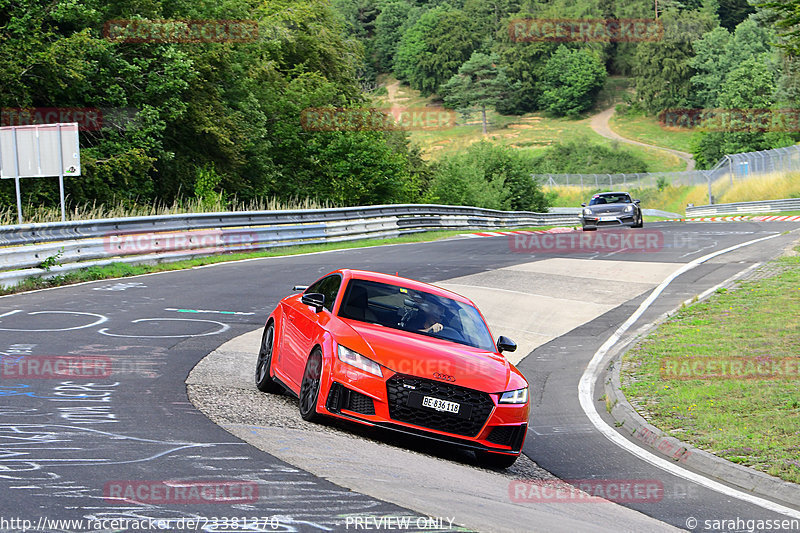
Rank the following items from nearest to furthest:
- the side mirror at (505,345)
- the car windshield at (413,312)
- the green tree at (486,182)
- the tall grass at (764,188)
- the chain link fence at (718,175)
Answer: the car windshield at (413,312)
the side mirror at (505,345)
the green tree at (486,182)
the tall grass at (764,188)
the chain link fence at (718,175)

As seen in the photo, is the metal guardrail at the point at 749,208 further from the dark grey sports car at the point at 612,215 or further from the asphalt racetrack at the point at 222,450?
the asphalt racetrack at the point at 222,450

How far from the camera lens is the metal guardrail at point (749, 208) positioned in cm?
5338

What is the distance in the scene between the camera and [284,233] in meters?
26.9

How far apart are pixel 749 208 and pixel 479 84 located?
10187 centimetres

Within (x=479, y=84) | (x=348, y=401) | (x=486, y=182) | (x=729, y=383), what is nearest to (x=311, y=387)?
(x=348, y=401)

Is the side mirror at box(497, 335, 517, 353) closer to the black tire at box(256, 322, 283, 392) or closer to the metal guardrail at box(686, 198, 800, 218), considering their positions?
the black tire at box(256, 322, 283, 392)

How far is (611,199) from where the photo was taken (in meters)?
36.4

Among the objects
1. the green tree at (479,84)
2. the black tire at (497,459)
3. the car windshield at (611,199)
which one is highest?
the green tree at (479,84)

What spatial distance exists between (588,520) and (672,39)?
14989 cm

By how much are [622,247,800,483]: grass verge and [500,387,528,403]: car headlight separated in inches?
69.7

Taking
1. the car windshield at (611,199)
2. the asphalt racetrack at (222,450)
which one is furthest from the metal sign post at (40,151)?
the car windshield at (611,199)

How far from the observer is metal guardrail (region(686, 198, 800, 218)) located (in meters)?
53.4

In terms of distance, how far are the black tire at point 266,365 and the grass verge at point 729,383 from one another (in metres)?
4.02

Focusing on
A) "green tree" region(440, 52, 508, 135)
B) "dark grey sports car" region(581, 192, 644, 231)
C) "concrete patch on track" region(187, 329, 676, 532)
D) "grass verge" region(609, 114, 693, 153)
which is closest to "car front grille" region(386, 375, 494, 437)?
"concrete patch on track" region(187, 329, 676, 532)
